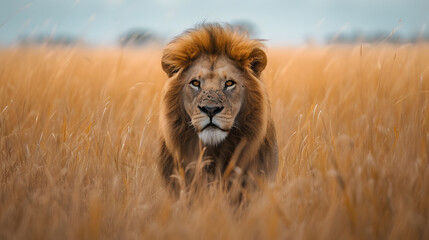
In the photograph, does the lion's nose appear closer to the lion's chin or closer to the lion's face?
the lion's face

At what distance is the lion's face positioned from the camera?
8.85 ft

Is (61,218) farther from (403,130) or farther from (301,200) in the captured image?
(403,130)

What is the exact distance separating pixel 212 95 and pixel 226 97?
0.11 m

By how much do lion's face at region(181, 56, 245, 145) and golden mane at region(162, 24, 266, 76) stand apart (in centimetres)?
6

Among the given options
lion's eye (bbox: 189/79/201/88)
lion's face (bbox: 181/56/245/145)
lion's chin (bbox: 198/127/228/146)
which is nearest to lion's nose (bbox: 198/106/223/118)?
lion's face (bbox: 181/56/245/145)

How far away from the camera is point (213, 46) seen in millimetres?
3002

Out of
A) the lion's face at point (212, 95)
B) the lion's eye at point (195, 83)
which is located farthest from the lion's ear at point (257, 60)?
the lion's eye at point (195, 83)

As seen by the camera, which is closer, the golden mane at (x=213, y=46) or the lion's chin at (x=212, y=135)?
the lion's chin at (x=212, y=135)

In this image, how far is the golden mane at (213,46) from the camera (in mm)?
2998

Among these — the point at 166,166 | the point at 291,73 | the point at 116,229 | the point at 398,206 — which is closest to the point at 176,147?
the point at 166,166

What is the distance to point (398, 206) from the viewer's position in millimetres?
2473

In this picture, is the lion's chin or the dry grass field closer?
the dry grass field

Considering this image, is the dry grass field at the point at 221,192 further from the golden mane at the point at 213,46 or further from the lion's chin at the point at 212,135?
the golden mane at the point at 213,46

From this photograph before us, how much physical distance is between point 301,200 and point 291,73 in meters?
4.81
